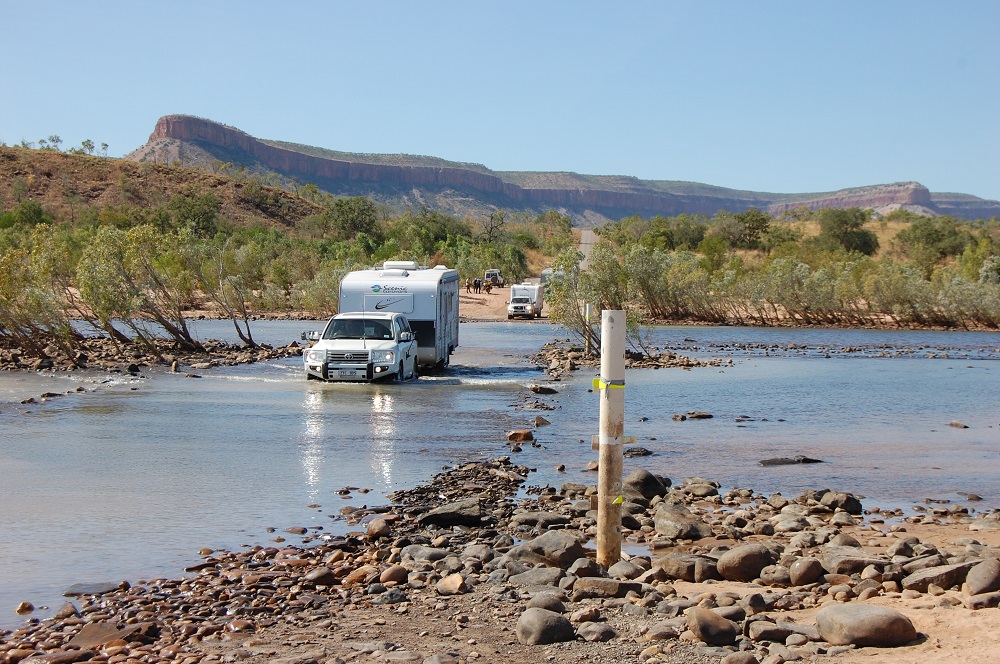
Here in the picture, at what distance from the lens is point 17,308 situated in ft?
99.4

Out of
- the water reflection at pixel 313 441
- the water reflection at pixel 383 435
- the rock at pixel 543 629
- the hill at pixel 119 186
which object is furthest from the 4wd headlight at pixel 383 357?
the hill at pixel 119 186

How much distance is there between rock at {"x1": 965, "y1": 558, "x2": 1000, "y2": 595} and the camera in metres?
7.02

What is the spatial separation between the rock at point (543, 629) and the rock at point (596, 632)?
0.21 feet

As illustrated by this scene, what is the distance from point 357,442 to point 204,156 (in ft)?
555

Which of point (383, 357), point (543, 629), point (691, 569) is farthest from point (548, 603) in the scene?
point (383, 357)

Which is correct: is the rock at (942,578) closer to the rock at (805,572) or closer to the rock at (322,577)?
the rock at (805,572)

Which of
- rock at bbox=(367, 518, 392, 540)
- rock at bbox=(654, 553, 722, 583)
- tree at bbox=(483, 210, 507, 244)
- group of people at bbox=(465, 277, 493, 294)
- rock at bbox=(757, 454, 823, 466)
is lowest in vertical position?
rock at bbox=(757, 454, 823, 466)

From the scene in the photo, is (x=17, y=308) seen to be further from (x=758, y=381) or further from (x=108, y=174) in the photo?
(x=108, y=174)

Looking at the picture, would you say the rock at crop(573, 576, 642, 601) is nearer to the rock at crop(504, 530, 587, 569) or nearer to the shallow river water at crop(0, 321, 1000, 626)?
the rock at crop(504, 530, 587, 569)

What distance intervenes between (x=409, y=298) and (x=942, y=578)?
20.3m

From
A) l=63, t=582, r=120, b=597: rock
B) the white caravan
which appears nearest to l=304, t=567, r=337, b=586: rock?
l=63, t=582, r=120, b=597: rock

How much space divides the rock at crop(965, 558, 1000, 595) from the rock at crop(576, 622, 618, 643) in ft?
8.43

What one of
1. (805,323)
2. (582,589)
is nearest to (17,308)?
(582,589)

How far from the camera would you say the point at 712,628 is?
20.9ft
